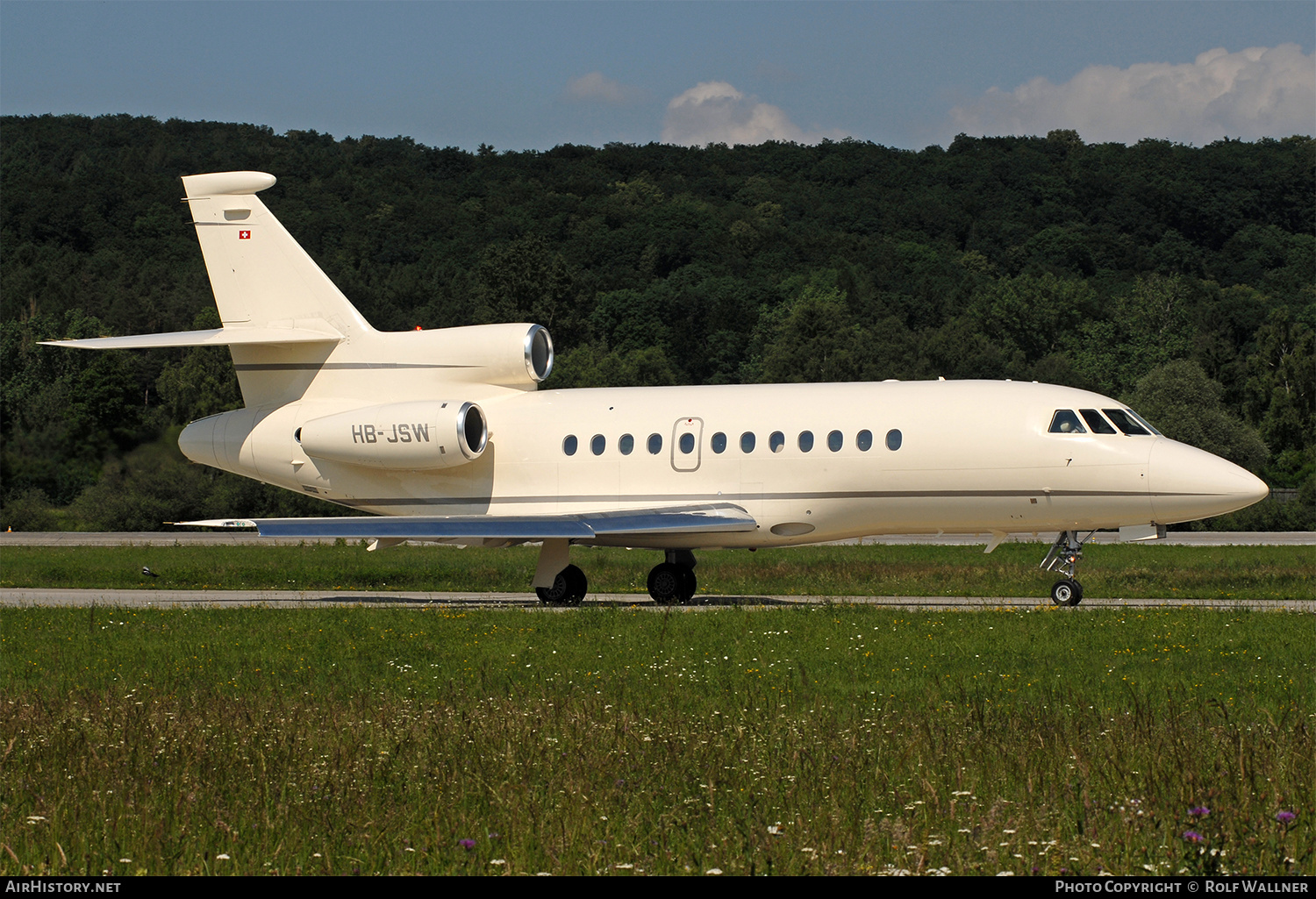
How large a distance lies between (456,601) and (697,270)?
3297 inches

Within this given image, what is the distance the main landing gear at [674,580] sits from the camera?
23.3 m

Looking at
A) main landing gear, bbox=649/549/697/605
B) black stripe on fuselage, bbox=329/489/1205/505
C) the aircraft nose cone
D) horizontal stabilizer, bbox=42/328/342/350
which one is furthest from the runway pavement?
horizontal stabilizer, bbox=42/328/342/350

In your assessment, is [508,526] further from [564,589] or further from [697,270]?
[697,270]

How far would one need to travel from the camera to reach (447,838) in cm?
730

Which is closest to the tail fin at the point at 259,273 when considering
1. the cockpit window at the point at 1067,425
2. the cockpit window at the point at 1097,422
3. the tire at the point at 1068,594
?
the cockpit window at the point at 1067,425

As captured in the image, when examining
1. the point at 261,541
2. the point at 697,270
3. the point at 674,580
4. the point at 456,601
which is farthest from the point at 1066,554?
the point at 697,270

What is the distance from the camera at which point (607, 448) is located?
23562 millimetres

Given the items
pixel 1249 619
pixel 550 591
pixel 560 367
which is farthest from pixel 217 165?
pixel 1249 619

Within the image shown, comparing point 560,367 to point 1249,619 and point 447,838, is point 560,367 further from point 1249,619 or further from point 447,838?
point 447,838

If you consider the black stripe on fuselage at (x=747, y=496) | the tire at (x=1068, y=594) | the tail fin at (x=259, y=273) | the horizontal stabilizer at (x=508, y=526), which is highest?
the tail fin at (x=259, y=273)

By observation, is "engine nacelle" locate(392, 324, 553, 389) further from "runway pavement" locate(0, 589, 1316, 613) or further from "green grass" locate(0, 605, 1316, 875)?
"green grass" locate(0, 605, 1316, 875)

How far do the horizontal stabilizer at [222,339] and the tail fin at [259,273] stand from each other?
0.88 feet

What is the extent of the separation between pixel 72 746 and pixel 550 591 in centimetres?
1404

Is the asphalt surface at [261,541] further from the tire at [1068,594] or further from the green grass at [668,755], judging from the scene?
the green grass at [668,755]
